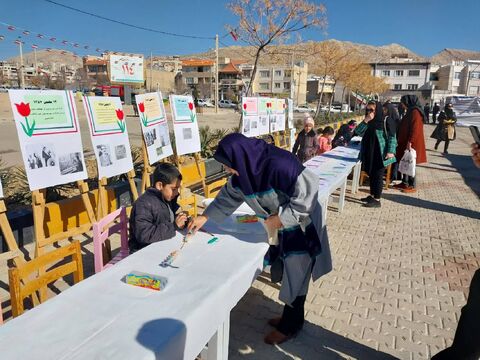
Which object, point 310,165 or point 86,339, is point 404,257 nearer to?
point 310,165

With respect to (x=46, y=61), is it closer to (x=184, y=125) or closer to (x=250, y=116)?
(x=250, y=116)

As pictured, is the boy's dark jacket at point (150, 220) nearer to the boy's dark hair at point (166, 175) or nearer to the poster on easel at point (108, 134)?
the boy's dark hair at point (166, 175)

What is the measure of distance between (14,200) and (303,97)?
238 ft

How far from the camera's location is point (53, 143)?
3.19 m

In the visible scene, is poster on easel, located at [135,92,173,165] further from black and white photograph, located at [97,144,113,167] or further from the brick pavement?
the brick pavement

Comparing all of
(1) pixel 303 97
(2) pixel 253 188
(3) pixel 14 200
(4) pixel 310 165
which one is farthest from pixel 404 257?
(1) pixel 303 97

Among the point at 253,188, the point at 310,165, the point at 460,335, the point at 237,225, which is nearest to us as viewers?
the point at 460,335

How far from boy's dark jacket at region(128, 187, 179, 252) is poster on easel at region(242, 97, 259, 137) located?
206 inches

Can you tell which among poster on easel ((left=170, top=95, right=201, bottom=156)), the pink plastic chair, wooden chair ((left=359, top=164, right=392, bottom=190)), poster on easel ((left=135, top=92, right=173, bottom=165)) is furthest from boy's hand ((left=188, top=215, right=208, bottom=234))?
wooden chair ((left=359, top=164, right=392, bottom=190))

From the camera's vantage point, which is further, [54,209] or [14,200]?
[14,200]

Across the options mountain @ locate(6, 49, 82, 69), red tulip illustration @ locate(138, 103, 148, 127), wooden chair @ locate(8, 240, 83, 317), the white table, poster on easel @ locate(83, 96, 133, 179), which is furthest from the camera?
mountain @ locate(6, 49, 82, 69)

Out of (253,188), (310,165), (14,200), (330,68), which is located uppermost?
(330,68)

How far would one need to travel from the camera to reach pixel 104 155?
390 cm

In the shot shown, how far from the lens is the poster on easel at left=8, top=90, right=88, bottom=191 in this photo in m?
2.93
